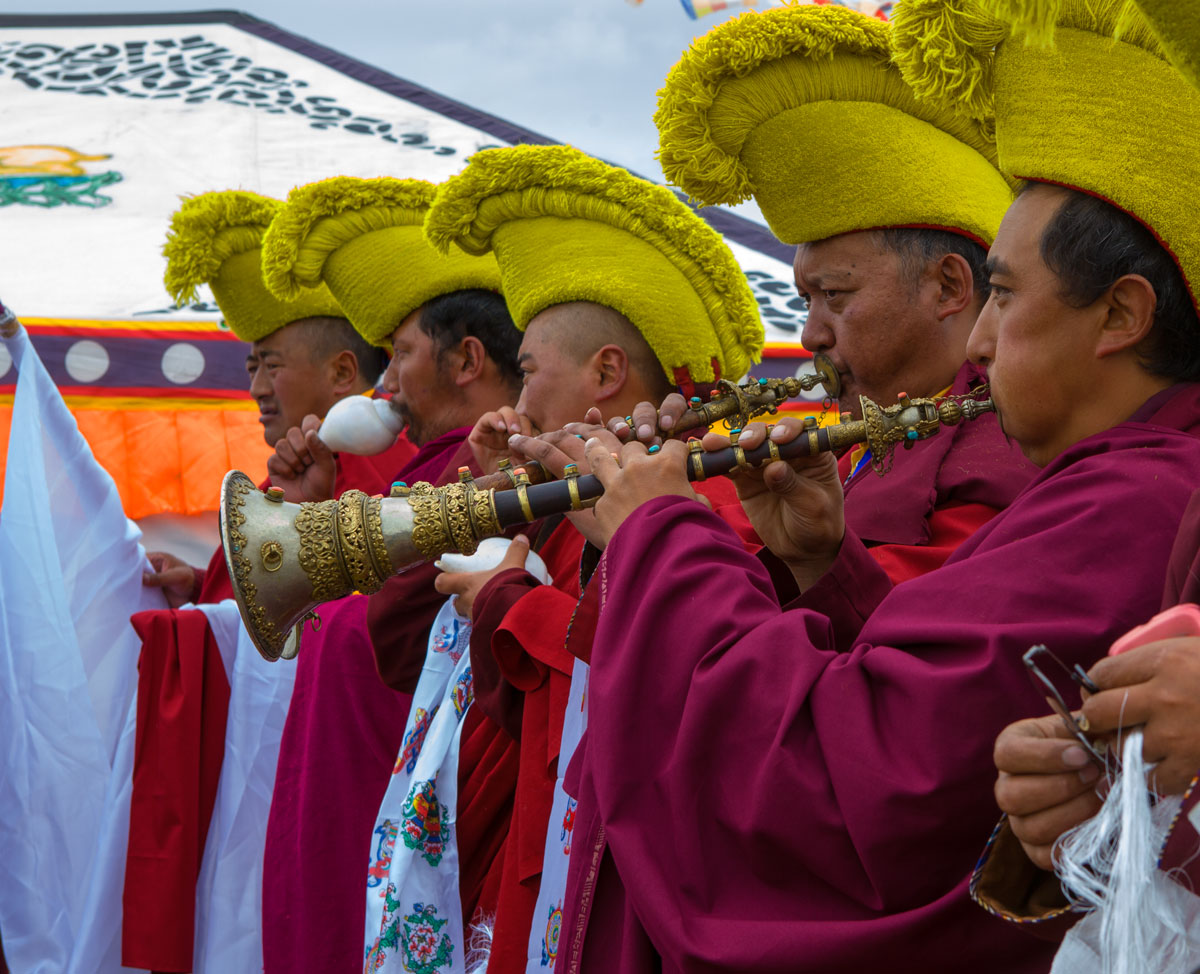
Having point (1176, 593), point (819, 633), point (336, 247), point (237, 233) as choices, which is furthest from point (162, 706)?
point (1176, 593)

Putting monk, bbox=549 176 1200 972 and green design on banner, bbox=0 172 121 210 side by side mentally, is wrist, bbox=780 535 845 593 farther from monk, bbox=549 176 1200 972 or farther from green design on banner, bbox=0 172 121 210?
green design on banner, bbox=0 172 121 210

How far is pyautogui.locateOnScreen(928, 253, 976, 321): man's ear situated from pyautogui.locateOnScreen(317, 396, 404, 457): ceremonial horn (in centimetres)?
198

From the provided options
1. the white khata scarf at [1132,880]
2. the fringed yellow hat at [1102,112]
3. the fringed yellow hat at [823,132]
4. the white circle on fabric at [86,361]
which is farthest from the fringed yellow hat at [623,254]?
the white circle on fabric at [86,361]

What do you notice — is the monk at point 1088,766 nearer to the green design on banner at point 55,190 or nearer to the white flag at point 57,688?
the white flag at point 57,688

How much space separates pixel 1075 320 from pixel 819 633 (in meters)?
0.58

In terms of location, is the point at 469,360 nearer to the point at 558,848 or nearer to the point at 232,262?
the point at 232,262

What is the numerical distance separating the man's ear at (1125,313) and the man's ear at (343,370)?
12.3ft

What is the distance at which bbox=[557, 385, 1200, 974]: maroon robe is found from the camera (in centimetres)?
164

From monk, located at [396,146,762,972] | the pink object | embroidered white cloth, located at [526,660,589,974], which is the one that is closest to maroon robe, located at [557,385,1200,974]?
the pink object

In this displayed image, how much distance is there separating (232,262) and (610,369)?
94.0 inches

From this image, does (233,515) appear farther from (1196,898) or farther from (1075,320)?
(1196,898)

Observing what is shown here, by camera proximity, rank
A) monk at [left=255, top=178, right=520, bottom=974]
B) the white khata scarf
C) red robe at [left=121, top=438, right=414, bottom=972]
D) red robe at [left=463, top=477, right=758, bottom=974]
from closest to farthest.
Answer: the white khata scarf
red robe at [left=463, top=477, right=758, bottom=974]
monk at [left=255, top=178, right=520, bottom=974]
red robe at [left=121, top=438, right=414, bottom=972]

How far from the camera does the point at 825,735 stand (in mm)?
1732

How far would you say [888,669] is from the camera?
1.71 m
